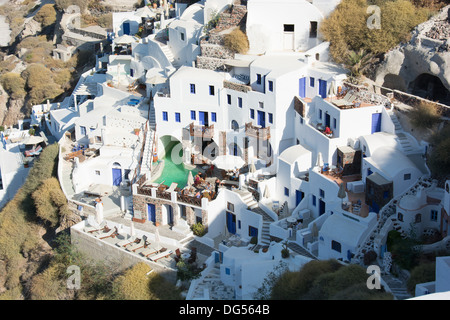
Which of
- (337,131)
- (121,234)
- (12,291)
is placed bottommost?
(12,291)

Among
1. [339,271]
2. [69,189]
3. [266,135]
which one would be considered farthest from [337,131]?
[69,189]

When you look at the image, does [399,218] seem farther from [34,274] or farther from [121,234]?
[34,274]

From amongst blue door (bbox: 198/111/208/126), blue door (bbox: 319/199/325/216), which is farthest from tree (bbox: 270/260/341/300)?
blue door (bbox: 198/111/208/126)

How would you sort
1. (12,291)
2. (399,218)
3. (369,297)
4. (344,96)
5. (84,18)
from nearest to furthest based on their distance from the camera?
1. (369,297)
2. (399,218)
3. (344,96)
4. (12,291)
5. (84,18)

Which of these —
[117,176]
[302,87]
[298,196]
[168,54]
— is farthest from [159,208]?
[168,54]

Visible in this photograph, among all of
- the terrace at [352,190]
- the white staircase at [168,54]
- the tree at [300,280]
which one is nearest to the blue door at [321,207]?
the terrace at [352,190]

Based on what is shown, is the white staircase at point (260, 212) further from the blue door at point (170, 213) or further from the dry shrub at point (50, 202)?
the dry shrub at point (50, 202)

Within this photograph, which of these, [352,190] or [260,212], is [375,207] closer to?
[352,190]
